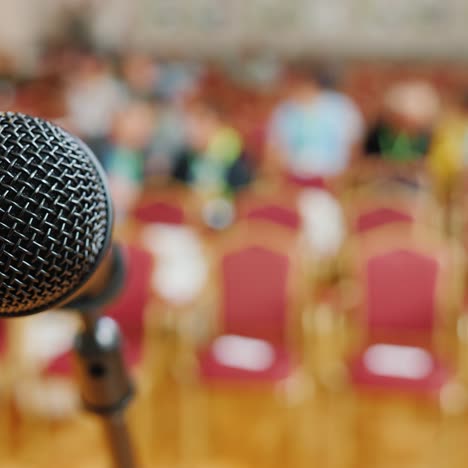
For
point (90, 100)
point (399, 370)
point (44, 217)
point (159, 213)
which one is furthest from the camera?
point (90, 100)

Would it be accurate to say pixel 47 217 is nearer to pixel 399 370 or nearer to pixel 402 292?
pixel 399 370

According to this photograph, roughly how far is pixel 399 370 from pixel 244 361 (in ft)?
1.88

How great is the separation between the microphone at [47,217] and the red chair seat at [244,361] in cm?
205

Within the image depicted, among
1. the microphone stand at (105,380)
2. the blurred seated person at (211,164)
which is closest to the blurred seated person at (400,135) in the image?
the blurred seated person at (211,164)

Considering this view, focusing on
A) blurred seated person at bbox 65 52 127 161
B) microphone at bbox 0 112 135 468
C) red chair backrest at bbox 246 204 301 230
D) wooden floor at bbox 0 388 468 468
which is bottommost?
wooden floor at bbox 0 388 468 468

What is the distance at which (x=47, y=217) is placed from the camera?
0.54 meters

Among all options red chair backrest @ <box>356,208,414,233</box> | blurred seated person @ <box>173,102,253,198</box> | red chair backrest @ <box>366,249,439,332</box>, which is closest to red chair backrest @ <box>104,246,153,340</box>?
red chair backrest @ <box>366,249,439,332</box>

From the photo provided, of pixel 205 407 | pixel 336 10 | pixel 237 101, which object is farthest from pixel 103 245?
pixel 336 10

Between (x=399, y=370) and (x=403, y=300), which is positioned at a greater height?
(x=403, y=300)

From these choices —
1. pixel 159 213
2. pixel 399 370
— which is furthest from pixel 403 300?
pixel 159 213

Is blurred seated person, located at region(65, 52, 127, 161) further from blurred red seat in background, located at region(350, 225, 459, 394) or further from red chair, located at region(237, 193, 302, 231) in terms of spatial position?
blurred red seat in background, located at region(350, 225, 459, 394)

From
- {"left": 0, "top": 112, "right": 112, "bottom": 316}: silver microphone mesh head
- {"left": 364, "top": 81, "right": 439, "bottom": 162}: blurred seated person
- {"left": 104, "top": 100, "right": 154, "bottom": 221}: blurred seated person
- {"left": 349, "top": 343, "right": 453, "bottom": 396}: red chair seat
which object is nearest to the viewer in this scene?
{"left": 0, "top": 112, "right": 112, "bottom": 316}: silver microphone mesh head

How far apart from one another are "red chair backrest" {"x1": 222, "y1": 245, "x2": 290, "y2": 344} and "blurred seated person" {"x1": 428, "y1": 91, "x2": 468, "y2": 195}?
259 centimetres

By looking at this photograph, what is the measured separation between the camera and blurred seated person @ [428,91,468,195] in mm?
5129
